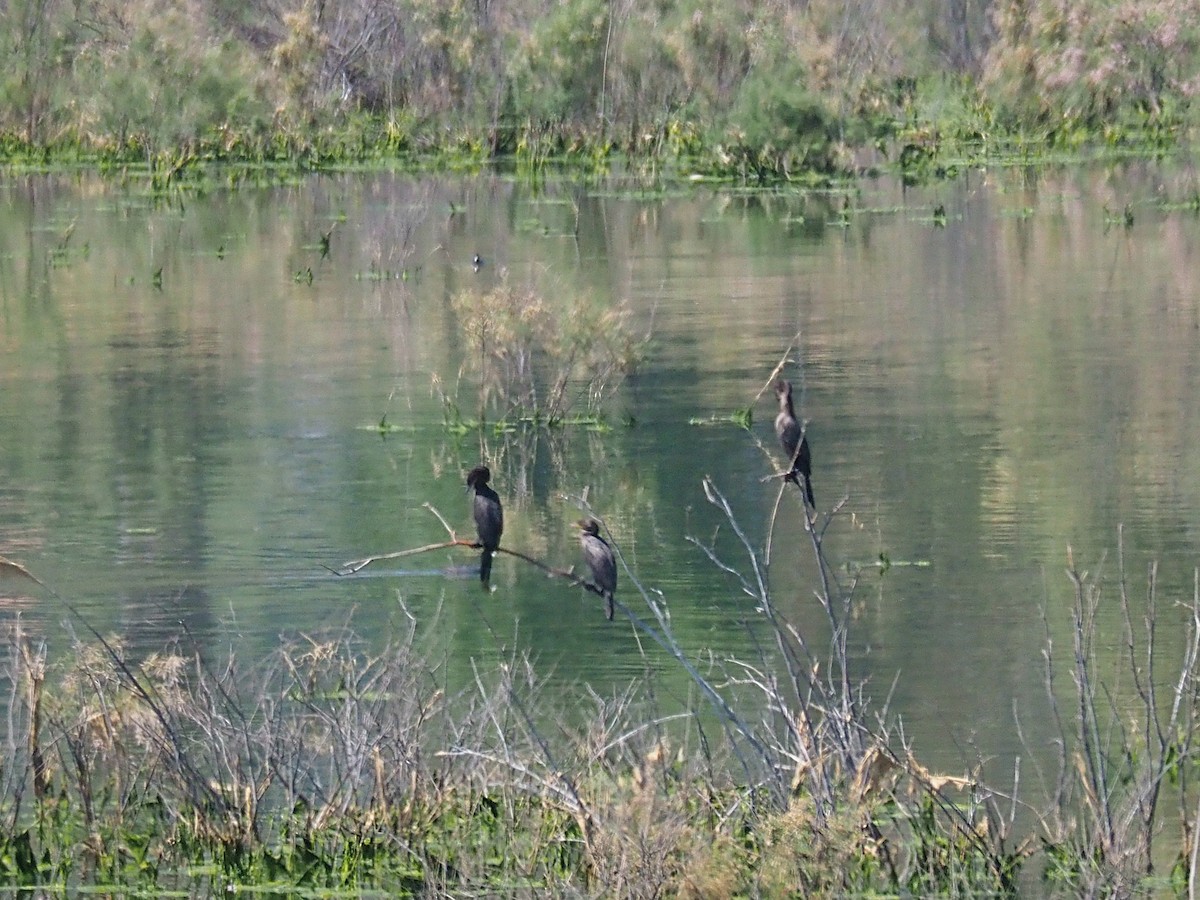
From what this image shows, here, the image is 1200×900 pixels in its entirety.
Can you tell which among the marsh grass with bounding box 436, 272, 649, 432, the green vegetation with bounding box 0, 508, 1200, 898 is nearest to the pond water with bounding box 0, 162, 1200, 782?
the marsh grass with bounding box 436, 272, 649, 432

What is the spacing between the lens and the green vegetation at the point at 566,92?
39.2 metres

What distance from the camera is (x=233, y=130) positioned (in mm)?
40625

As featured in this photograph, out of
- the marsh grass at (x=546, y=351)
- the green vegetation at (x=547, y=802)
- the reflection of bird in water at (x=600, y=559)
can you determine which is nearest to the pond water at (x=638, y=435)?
the marsh grass at (x=546, y=351)

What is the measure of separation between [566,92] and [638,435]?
25631 mm

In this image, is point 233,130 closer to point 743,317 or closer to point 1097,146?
point 1097,146

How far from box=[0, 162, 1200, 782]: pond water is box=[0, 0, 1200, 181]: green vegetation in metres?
8.96

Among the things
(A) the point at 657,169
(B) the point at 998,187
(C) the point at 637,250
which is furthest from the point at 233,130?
(C) the point at 637,250

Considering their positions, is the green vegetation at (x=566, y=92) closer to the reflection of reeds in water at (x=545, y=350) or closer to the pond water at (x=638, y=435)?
the pond water at (x=638, y=435)

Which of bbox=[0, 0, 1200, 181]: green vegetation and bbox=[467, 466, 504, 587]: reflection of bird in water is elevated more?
bbox=[0, 0, 1200, 181]: green vegetation

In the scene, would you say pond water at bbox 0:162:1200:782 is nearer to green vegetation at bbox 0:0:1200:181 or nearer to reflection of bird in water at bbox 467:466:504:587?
reflection of bird in water at bbox 467:466:504:587

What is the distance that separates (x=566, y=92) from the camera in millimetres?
40312

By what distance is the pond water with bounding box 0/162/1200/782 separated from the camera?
10.3 m


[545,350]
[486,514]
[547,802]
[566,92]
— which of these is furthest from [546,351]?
[566,92]

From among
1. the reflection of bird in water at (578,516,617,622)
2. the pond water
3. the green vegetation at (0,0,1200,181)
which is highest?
the green vegetation at (0,0,1200,181)
